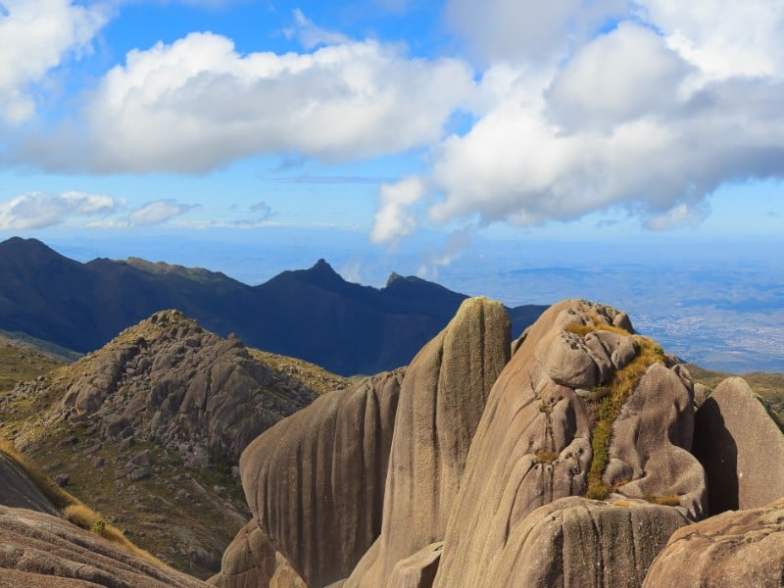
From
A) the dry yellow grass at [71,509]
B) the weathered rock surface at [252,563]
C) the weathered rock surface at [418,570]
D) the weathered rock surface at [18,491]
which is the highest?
the weathered rock surface at [18,491]

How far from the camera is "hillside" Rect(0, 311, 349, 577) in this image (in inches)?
2867

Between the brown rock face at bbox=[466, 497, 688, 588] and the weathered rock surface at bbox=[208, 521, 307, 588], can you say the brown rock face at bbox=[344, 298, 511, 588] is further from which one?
the weathered rock surface at bbox=[208, 521, 307, 588]

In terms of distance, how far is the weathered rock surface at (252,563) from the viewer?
5162 centimetres

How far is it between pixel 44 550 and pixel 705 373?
158 meters

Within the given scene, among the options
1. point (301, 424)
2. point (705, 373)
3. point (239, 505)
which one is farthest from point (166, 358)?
point (705, 373)

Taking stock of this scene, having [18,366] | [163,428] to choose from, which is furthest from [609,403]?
[18,366]

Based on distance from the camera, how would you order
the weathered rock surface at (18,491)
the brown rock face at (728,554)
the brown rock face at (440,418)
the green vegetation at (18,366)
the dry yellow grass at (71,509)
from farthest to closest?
the green vegetation at (18,366) < the dry yellow grass at (71,509) < the brown rock face at (440,418) < the weathered rock surface at (18,491) < the brown rock face at (728,554)

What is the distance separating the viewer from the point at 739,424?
26.7 m

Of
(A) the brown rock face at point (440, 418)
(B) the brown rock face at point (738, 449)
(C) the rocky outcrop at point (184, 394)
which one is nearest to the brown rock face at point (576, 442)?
(B) the brown rock face at point (738, 449)

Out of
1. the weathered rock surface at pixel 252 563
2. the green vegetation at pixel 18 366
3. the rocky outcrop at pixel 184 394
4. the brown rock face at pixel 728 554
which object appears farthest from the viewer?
the green vegetation at pixel 18 366

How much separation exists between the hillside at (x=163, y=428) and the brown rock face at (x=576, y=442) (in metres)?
43.9

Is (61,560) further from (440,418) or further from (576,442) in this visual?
(440,418)

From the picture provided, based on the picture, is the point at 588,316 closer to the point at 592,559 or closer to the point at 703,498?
the point at 703,498

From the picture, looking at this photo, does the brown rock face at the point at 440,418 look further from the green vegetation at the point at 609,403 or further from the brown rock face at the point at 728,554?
the brown rock face at the point at 728,554
